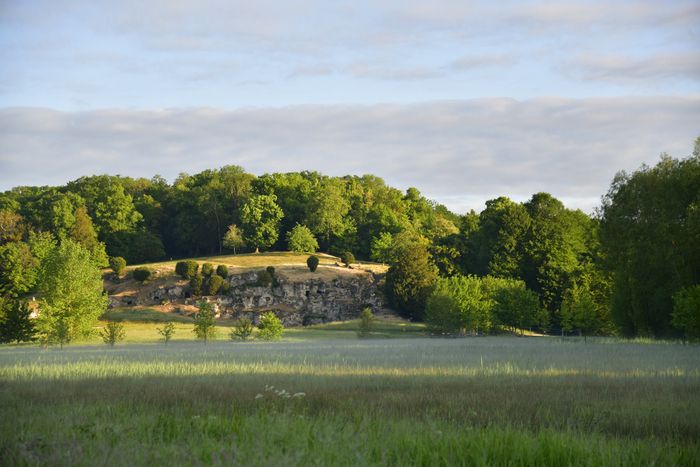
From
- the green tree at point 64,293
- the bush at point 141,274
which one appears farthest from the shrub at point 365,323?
the bush at point 141,274

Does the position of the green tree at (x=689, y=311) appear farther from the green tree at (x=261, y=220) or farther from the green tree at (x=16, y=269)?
the green tree at (x=261, y=220)

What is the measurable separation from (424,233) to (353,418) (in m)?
115

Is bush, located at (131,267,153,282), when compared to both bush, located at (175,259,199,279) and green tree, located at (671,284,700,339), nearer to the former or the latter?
bush, located at (175,259,199,279)

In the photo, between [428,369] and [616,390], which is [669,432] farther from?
[428,369]

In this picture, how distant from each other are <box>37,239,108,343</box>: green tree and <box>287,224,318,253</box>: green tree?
211ft

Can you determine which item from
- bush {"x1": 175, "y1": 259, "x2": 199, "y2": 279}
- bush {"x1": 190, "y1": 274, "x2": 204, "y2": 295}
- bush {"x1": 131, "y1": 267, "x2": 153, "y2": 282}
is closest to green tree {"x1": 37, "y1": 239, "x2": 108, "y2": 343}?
bush {"x1": 190, "y1": 274, "x2": 204, "y2": 295}

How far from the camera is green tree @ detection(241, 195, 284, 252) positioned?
116 m

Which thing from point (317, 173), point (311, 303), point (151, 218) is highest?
point (317, 173)

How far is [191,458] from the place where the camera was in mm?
8586

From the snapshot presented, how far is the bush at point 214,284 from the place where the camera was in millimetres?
93750

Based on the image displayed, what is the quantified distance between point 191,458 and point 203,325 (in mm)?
46057

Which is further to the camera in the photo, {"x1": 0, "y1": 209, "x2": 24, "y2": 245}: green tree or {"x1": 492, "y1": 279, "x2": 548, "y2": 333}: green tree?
{"x1": 0, "y1": 209, "x2": 24, "y2": 245}: green tree

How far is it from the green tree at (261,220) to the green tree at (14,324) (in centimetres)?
6361

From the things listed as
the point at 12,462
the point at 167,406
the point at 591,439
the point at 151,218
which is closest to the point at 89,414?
the point at 167,406
